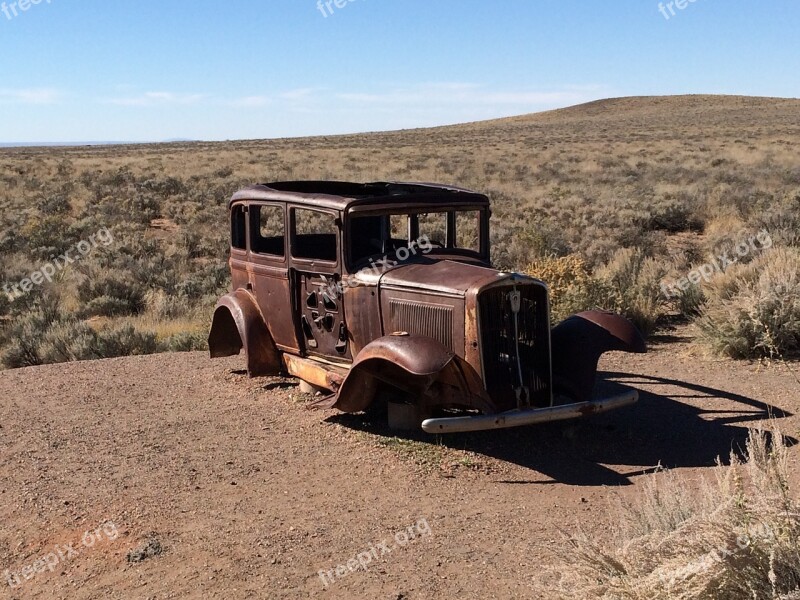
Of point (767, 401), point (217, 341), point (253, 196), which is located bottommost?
point (767, 401)

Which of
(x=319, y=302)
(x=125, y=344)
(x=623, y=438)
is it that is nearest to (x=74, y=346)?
(x=125, y=344)

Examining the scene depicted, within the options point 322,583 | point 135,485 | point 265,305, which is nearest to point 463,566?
point 322,583

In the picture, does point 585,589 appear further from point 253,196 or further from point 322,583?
point 253,196

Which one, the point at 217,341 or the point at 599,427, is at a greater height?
the point at 217,341

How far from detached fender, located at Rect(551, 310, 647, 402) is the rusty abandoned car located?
10mm

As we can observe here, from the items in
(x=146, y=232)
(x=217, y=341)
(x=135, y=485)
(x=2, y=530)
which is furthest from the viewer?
(x=146, y=232)

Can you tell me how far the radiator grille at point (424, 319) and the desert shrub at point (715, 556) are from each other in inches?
100

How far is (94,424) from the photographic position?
273 inches

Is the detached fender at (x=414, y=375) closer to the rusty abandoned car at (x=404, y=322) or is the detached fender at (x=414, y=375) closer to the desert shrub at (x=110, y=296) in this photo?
the rusty abandoned car at (x=404, y=322)

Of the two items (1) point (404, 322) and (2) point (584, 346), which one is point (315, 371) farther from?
(2) point (584, 346)

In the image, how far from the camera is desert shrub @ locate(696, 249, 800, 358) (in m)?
8.67

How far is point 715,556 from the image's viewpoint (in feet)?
9.69

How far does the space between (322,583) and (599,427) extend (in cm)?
327

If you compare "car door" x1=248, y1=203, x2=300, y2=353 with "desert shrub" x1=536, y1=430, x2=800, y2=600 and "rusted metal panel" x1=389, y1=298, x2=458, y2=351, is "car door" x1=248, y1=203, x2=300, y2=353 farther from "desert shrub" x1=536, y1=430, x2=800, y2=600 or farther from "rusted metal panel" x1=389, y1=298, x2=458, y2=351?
"desert shrub" x1=536, y1=430, x2=800, y2=600
